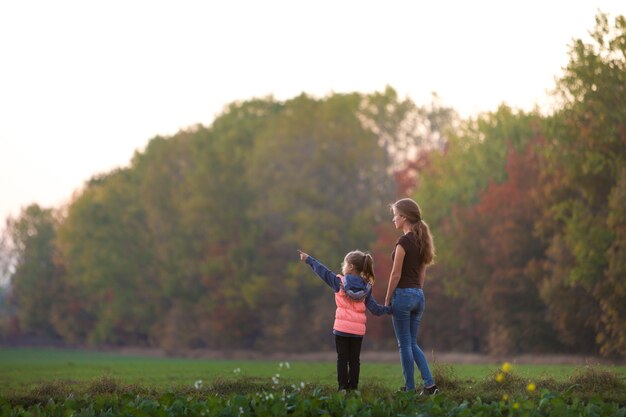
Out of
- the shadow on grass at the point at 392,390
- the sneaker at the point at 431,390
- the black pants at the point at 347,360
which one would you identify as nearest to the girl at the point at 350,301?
the black pants at the point at 347,360

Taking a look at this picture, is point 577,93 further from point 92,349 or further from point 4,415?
point 92,349

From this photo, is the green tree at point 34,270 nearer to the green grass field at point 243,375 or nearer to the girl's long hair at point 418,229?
the green grass field at point 243,375

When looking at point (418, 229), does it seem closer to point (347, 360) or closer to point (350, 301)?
point (350, 301)

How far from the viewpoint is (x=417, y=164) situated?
70688 mm

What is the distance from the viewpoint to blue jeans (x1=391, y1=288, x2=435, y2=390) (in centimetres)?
1497

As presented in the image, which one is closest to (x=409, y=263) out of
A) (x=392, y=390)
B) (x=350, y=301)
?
(x=350, y=301)

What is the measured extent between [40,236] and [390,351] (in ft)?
183

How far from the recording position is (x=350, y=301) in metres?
15.2

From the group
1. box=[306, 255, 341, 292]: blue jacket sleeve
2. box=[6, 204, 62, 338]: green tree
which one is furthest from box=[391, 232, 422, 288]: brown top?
box=[6, 204, 62, 338]: green tree

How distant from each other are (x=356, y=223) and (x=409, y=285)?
169 ft

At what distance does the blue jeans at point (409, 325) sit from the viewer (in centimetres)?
1497

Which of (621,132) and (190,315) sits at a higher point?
(621,132)

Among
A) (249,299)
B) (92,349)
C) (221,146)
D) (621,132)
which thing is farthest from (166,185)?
(621,132)

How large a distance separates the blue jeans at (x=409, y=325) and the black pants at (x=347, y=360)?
23.5 inches
